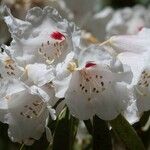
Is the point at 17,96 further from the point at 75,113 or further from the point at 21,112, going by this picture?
the point at 75,113

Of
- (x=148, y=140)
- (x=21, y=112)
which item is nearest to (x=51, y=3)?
(x=148, y=140)

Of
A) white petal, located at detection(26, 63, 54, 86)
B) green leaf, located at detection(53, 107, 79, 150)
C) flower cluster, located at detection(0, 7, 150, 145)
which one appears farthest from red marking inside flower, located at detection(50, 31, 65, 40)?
green leaf, located at detection(53, 107, 79, 150)

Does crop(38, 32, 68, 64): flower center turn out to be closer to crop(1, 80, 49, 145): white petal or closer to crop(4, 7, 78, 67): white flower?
crop(4, 7, 78, 67): white flower

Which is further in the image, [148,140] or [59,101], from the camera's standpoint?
[148,140]

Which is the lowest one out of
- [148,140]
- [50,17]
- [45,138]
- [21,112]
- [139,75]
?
[148,140]

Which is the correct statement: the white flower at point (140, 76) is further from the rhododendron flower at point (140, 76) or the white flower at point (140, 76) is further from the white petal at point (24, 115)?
the white petal at point (24, 115)

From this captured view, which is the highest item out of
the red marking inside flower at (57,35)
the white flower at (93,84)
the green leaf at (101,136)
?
the red marking inside flower at (57,35)

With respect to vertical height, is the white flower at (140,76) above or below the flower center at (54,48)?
below

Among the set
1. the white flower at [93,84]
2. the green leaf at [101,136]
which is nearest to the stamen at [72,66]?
the white flower at [93,84]
